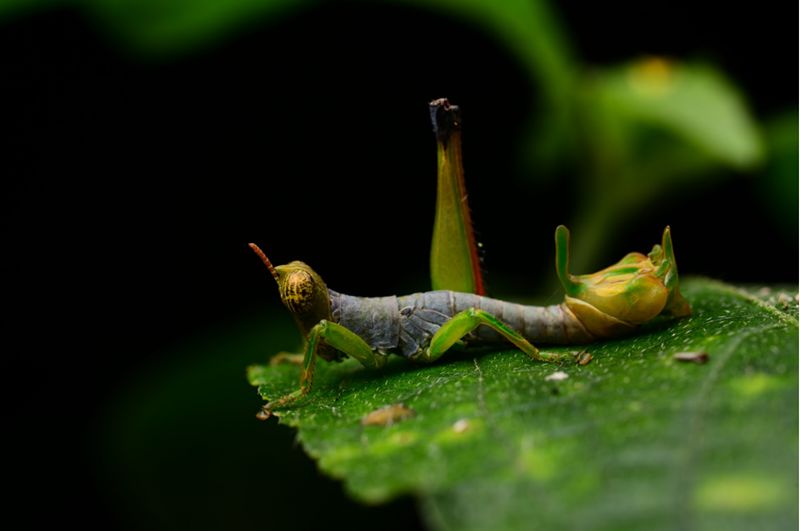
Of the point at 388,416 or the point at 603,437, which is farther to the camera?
the point at 388,416

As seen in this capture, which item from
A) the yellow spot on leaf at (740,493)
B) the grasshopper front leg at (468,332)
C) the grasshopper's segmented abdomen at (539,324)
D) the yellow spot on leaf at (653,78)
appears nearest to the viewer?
the yellow spot on leaf at (740,493)

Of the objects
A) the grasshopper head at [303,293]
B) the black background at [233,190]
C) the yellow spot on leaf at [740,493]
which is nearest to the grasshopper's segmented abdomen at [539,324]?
the grasshopper head at [303,293]

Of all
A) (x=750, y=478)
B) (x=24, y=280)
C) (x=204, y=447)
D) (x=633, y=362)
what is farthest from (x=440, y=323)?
(x=24, y=280)

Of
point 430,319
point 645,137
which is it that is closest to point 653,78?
point 645,137

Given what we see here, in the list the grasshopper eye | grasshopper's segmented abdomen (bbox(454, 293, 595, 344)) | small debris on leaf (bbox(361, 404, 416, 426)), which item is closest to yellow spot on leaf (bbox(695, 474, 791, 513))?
small debris on leaf (bbox(361, 404, 416, 426))

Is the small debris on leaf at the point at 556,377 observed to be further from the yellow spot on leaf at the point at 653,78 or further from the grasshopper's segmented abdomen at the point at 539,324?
the yellow spot on leaf at the point at 653,78

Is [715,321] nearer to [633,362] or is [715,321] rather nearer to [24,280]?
[633,362]

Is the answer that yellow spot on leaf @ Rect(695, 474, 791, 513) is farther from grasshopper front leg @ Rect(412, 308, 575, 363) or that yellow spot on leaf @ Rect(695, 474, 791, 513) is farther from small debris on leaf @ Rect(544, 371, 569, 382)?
grasshopper front leg @ Rect(412, 308, 575, 363)

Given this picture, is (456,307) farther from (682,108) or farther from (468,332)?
(682,108)
